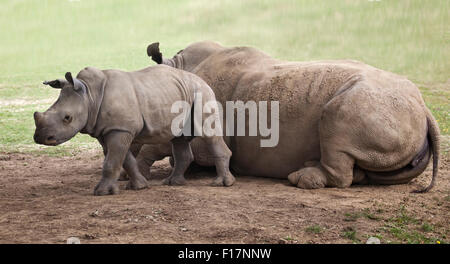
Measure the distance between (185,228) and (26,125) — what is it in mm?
8386

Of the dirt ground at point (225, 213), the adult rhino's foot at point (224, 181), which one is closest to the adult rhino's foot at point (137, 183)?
the dirt ground at point (225, 213)

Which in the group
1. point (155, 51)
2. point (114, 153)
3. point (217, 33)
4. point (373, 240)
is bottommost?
point (217, 33)

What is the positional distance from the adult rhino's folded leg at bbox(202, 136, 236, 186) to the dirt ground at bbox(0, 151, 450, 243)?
0.40 feet

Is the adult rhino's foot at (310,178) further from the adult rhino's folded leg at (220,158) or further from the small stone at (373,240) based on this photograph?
the small stone at (373,240)

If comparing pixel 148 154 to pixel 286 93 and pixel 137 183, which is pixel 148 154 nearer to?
pixel 137 183

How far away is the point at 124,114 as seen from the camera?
615cm

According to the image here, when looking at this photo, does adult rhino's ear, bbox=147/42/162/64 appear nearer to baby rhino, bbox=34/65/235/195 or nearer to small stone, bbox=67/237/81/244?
baby rhino, bbox=34/65/235/195

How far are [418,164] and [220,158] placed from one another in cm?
208

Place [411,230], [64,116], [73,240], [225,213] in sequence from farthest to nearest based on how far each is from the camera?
[64,116] → [225,213] → [411,230] → [73,240]

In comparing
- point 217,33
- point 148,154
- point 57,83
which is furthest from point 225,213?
point 217,33

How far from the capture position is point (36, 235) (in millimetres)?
4871

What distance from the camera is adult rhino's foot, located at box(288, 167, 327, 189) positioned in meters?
6.63

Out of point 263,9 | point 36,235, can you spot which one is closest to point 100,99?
point 36,235

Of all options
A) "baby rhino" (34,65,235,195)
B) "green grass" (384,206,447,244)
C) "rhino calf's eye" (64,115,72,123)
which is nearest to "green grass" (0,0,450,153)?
"baby rhino" (34,65,235,195)
